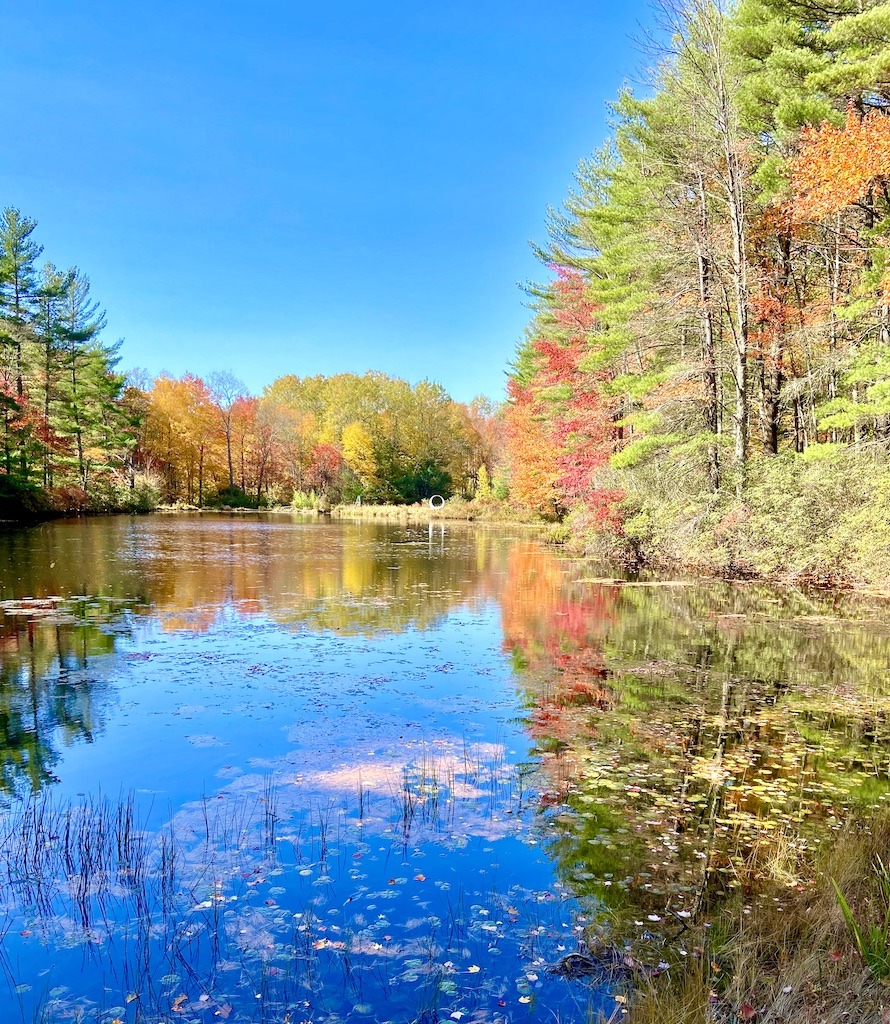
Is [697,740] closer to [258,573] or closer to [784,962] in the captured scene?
[784,962]

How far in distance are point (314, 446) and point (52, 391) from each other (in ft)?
111

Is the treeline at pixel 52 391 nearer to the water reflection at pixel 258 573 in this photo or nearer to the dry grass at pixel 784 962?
the water reflection at pixel 258 573

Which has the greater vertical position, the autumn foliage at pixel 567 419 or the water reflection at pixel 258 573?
the autumn foliage at pixel 567 419

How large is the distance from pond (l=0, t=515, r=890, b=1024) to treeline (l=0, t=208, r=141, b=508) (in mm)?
25574

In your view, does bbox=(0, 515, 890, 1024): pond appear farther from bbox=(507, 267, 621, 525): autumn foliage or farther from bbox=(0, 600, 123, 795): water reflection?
bbox=(507, 267, 621, 525): autumn foliage

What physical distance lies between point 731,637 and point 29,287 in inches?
1562

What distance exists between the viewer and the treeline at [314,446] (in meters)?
64.9

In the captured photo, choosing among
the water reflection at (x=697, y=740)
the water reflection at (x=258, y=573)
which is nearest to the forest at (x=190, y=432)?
the water reflection at (x=258, y=573)

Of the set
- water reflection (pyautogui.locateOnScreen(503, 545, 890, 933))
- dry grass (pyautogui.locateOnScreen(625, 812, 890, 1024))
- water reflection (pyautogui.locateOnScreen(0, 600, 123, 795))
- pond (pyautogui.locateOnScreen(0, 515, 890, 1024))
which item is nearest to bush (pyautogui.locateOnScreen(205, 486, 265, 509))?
water reflection (pyautogui.locateOnScreen(0, 600, 123, 795))

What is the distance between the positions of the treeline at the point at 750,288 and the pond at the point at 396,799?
4690 mm

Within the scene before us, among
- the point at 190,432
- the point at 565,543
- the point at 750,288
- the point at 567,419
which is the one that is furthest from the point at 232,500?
the point at 750,288

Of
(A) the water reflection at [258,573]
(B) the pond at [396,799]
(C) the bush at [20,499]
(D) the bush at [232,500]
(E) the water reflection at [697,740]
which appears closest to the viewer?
(B) the pond at [396,799]

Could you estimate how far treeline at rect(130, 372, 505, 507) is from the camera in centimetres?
6494

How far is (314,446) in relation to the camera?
71938 millimetres
